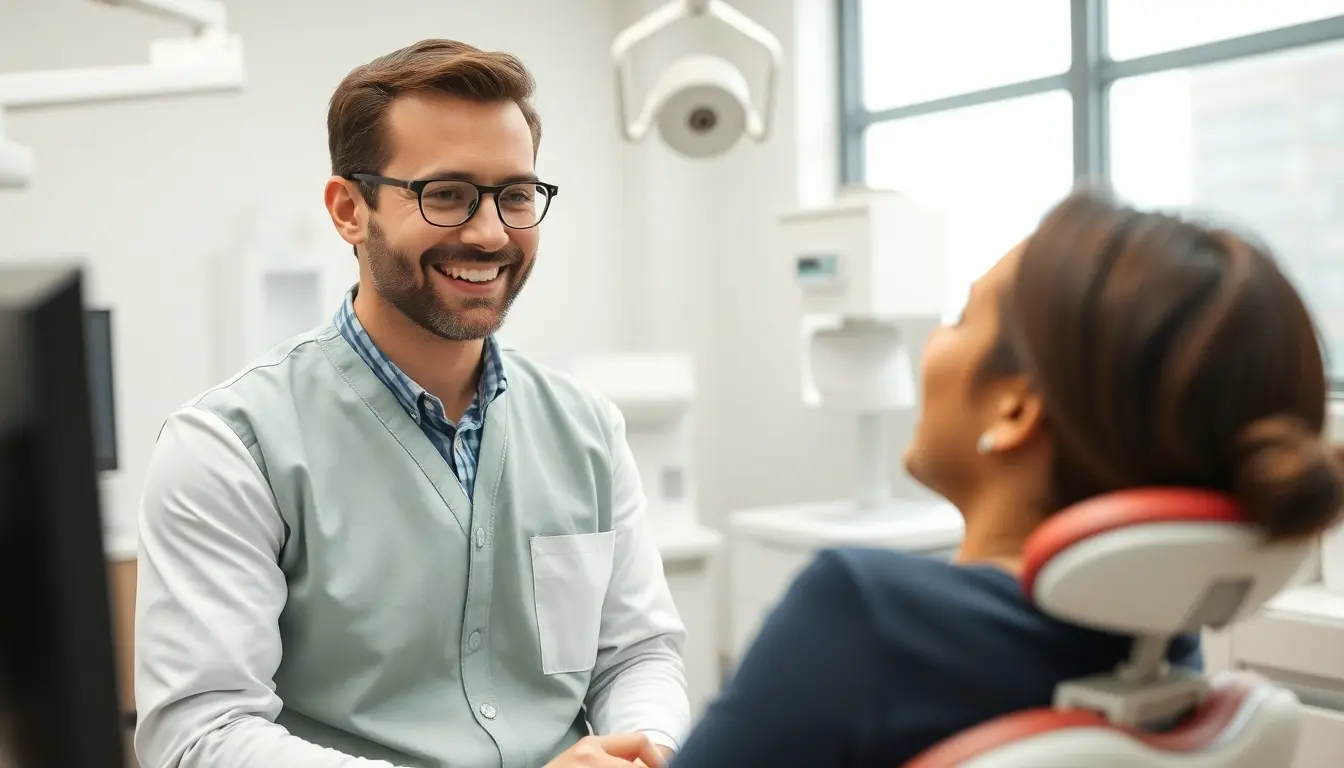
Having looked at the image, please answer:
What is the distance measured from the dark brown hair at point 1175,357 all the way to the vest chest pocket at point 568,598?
2.76ft

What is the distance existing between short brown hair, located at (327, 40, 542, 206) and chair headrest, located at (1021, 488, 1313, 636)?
99 cm

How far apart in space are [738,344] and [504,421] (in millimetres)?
2911

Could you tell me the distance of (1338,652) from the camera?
2.26m

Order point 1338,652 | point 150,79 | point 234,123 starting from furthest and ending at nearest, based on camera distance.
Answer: point 234,123 → point 1338,652 → point 150,79

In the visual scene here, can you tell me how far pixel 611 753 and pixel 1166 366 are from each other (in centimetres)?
79

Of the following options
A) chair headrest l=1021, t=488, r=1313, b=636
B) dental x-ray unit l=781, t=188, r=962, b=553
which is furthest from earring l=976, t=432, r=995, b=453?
dental x-ray unit l=781, t=188, r=962, b=553

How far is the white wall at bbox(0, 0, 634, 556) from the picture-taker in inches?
139

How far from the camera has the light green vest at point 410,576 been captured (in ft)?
4.51

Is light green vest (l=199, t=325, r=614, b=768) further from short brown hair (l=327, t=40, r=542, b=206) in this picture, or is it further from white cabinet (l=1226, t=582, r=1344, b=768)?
white cabinet (l=1226, t=582, r=1344, b=768)

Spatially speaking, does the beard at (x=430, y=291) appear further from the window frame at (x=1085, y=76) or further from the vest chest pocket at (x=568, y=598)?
the window frame at (x=1085, y=76)

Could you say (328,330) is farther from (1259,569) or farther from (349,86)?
(1259,569)

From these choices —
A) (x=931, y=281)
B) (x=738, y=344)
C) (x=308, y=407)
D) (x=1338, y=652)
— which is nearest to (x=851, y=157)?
(x=738, y=344)

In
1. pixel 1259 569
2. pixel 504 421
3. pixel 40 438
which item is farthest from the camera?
pixel 504 421

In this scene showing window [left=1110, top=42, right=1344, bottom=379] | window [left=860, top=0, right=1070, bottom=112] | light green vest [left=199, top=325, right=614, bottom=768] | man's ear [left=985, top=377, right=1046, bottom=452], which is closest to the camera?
man's ear [left=985, top=377, right=1046, bottom=452]
